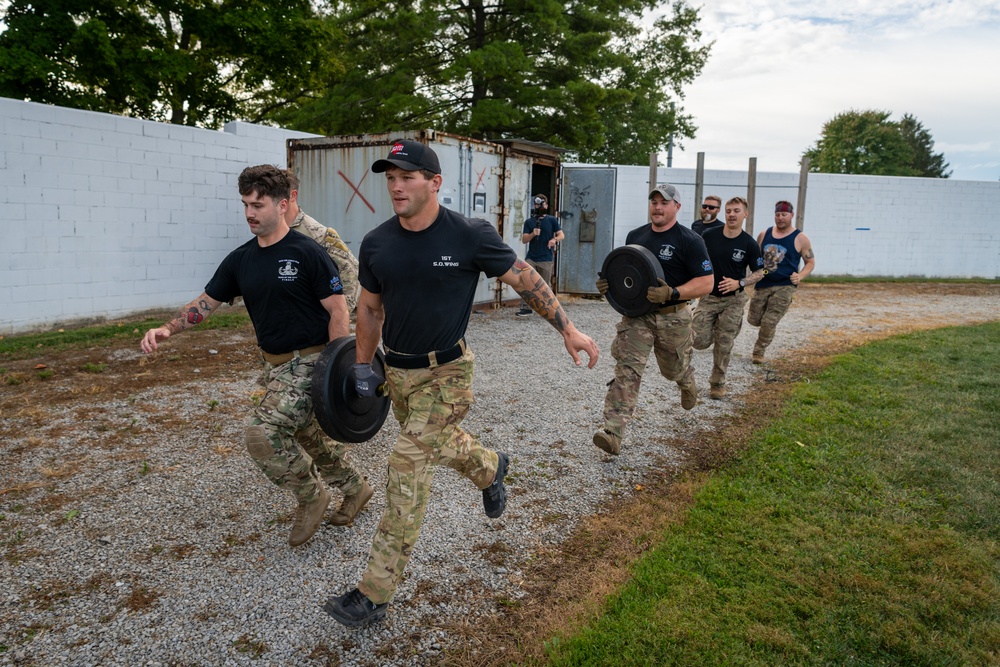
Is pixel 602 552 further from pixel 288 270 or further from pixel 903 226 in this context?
pixel 903 226

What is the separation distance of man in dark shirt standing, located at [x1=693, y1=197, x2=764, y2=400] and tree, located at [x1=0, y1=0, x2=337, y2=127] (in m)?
14.1

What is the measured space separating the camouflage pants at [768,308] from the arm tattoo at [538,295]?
5611 mm

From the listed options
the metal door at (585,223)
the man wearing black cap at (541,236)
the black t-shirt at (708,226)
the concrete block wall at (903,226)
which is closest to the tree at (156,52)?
the metal door at (585,223)

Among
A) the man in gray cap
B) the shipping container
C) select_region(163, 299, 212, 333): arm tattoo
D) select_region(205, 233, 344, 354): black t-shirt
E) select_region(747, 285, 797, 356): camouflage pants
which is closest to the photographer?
select_region(205, 233, 344, 354): black t-shirt

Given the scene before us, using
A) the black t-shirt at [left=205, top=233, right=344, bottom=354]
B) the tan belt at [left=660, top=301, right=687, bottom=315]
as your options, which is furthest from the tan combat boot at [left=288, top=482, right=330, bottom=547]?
the tan belt at [left=660, top=301, right=687, bottom=315]

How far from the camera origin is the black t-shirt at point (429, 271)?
3.09m

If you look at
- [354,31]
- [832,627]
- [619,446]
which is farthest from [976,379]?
[354,31]

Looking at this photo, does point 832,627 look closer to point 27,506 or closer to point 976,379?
point 27,506

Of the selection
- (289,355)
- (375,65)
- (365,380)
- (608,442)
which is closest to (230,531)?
(289,355)

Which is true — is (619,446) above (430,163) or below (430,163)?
below

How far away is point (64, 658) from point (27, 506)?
178cm

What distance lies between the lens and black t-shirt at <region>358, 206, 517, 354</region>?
10.2 ft

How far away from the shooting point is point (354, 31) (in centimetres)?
2103

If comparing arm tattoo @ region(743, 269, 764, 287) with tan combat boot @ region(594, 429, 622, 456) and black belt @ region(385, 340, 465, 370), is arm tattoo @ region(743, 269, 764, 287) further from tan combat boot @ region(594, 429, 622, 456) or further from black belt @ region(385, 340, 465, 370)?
black belt @ region(385, 340, 465, 370)
